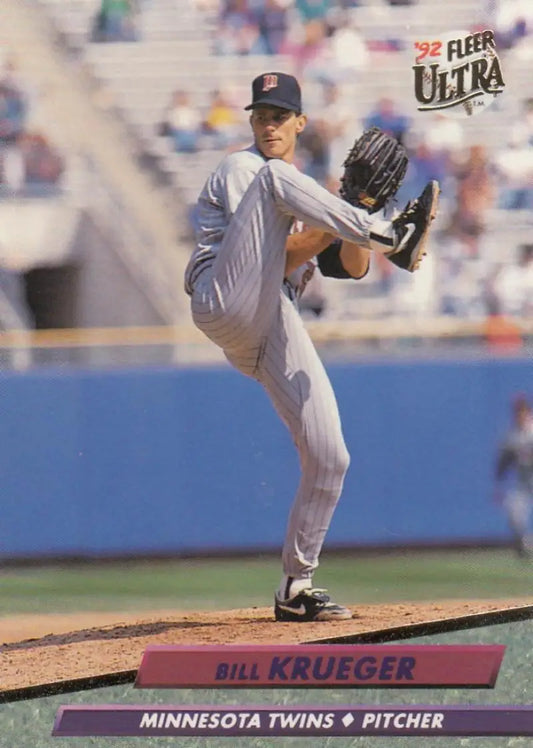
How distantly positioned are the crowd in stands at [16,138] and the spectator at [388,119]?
2.95ft

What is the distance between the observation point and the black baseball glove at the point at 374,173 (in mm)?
3201

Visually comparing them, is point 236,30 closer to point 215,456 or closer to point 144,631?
point 215,456

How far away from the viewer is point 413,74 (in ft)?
11.5

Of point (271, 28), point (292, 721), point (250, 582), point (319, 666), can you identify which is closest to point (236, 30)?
point (271, 28)

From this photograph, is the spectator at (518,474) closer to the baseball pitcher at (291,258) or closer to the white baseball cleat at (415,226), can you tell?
the baseball pitcher at (291,258)

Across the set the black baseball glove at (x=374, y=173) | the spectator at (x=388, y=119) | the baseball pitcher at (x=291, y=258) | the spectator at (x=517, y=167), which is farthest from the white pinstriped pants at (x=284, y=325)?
the spectator at (x=517, y=167)

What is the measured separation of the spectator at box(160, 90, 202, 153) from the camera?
3.62 metres

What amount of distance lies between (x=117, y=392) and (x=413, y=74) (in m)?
1.38

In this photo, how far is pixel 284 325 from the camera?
3.38 m

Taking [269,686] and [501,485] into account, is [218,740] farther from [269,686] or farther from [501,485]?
[501,485]

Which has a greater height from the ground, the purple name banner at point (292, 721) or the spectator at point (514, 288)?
the spectator at point (514, 288)

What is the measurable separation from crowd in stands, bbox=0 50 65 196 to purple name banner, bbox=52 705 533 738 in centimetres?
142

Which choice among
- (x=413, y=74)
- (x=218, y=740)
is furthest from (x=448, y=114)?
(x=218, y=740)

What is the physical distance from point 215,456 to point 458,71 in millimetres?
1252
